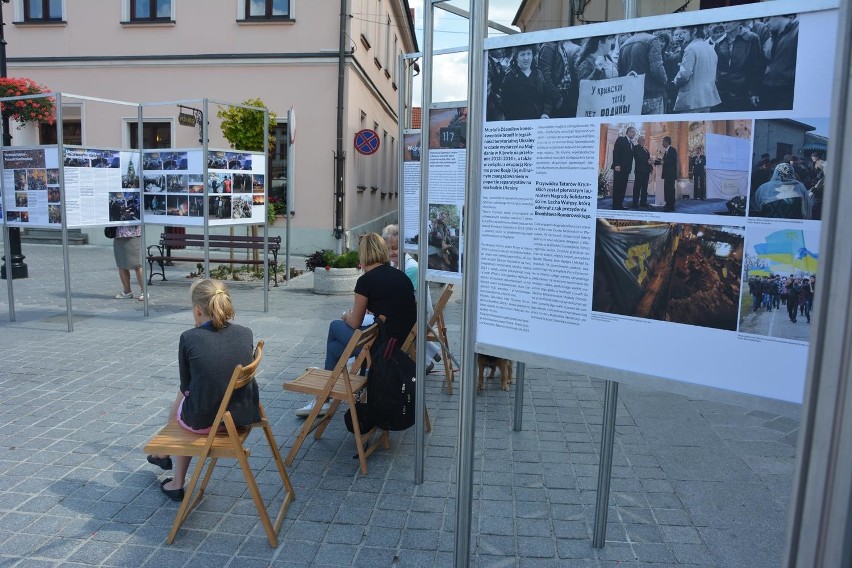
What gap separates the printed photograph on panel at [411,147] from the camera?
6129mm

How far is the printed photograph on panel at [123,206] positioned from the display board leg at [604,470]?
24.0 ft

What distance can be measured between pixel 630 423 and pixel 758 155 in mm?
3874

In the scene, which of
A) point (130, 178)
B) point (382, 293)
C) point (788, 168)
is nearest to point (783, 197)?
point (788, 168)

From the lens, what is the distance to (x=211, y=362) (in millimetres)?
3553

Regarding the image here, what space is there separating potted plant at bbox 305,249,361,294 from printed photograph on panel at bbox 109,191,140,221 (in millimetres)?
3567

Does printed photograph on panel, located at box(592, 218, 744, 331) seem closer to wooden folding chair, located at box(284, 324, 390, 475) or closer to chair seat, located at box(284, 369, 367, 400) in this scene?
wooden folding chair, located at box(284, 324, 390, 475)

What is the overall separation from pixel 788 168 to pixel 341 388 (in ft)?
10.2

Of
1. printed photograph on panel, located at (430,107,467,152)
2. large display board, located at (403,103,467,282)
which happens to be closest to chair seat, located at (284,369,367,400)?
large display board, located at (403,103,467,282)

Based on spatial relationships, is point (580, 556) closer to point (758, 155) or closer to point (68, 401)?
point (758, 155)

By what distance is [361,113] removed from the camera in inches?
794

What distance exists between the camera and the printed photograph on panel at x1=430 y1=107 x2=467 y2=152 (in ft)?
12.9

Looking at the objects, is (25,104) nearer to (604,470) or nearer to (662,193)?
(604,470)

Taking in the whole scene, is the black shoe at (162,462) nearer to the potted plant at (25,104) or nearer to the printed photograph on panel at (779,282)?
the printed photograph on panel at (779,282)

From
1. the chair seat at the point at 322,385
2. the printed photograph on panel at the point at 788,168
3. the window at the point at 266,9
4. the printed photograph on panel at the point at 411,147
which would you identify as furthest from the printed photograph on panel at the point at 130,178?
the window at the point at 266,9
